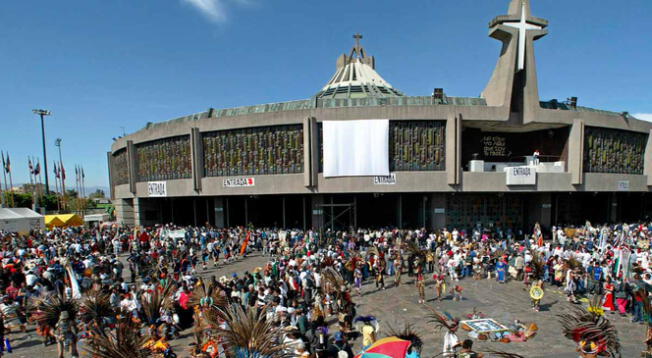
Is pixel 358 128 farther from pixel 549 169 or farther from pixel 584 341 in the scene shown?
pixel 584 341

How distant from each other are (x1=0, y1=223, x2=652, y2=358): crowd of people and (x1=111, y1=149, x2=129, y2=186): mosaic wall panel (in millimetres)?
16526

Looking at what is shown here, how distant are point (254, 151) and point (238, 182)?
10.5 ft

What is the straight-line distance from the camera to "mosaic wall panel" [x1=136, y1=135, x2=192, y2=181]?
111 feet

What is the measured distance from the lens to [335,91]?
40.0 metres

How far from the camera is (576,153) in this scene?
3033cm

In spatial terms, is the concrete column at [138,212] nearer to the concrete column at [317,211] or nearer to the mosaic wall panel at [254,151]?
the mosaic wall panel at [254,151]

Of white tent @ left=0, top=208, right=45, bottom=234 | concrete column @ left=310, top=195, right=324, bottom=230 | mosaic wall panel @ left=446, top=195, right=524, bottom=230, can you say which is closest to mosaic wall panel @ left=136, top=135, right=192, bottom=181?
white tent @ left=0, top=208, right=45, bottom=234

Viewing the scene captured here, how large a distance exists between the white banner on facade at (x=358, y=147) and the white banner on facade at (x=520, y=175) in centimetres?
1017

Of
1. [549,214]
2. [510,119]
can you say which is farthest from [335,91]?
[549,214]

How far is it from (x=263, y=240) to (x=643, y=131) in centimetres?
3854

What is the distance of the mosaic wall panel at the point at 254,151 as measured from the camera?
98.4 ft

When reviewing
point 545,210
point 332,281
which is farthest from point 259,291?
point 545,210

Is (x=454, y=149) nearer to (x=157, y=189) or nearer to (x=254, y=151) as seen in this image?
(x=254, y=151)

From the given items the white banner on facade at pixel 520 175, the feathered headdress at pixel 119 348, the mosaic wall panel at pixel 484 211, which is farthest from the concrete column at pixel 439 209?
the feathered headdress at pixel 119 348
